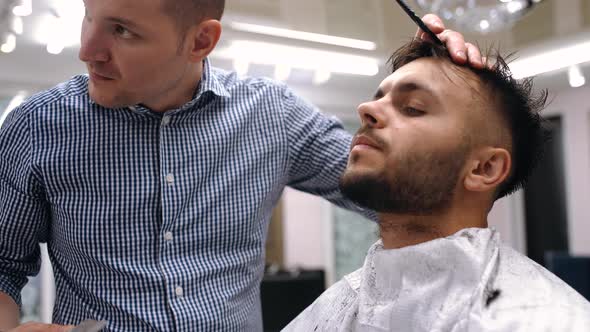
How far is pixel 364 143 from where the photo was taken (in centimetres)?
123

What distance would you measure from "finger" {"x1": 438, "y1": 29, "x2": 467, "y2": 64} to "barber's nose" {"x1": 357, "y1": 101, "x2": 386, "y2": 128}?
0.60 feet

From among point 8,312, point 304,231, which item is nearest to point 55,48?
point 304,231

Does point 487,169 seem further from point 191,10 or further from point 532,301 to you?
point 191,10

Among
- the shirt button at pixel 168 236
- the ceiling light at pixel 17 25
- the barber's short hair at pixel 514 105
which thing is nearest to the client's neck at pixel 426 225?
the barber's short hair at pixel 514 105

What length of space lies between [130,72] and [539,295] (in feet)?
2.70

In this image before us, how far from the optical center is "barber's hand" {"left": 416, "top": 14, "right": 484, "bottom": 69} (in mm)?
1254

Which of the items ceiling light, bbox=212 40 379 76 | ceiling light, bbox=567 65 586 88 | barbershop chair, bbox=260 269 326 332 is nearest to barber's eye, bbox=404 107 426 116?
ceiling light, bbox=212 40 379 76

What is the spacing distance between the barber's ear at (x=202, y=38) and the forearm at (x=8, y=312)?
2.05ft

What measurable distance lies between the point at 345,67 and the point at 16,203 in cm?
462

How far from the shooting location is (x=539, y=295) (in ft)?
3.33

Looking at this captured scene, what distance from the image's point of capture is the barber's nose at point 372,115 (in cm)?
123

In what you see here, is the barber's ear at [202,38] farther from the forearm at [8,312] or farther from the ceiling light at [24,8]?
the ceiling light at [24,8]

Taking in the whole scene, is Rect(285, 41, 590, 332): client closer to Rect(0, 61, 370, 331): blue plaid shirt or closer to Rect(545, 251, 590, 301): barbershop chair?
Rect(0, 61, 370, 331): blue plaid shirt

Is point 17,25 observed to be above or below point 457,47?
above
